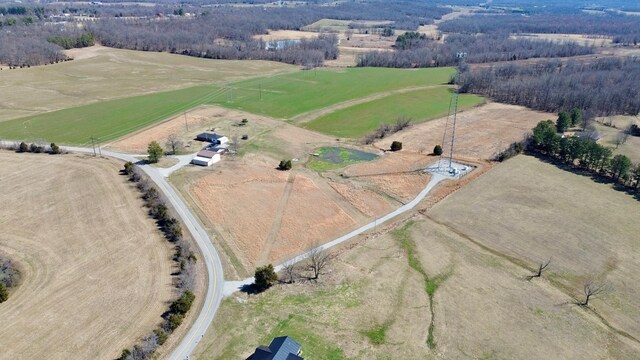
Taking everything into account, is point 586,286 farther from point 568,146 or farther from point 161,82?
point 161,82

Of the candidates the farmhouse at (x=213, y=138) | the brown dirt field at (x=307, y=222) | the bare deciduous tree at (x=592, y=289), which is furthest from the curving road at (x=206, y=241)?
the bare deciduous tree at (x=592, y=289)

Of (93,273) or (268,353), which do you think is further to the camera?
(93,273)

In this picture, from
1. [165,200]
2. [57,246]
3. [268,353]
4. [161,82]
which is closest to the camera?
[268,353]

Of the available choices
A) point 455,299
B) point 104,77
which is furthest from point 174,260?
point 104,77

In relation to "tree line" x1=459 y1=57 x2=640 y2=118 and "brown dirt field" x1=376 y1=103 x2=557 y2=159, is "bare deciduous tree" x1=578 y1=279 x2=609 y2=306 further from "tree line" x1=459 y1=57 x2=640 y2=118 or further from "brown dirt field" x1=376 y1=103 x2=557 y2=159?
"tree line" x1=459 y1=57 x2=640 y2=118

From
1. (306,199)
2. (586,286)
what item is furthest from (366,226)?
(586,286)

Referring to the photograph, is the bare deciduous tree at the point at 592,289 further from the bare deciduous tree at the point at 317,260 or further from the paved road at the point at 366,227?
the bare deciduous tree at the point at 317,260
